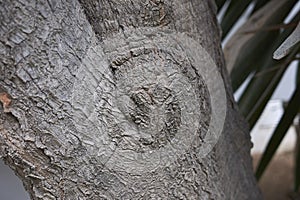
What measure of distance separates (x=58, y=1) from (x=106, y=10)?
0.19 feet

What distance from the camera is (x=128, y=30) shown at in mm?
486

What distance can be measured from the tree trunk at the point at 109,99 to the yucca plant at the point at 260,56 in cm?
39

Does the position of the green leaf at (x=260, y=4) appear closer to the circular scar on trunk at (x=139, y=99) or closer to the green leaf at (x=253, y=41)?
the green leaf at (x=253, y=41)

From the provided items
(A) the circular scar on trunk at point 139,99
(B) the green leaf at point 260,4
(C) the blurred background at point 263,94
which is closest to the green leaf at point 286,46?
(A) the circular scar on trunk at point 139,99

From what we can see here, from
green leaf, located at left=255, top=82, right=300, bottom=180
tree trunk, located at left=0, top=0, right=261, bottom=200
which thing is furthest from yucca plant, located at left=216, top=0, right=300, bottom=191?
tree trunk, located at left=0, top=0, right=261, bottom=200

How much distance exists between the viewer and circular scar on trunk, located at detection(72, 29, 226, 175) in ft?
1.54

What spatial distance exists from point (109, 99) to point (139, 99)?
3cm

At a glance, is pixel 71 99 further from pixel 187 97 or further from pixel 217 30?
pixel 217 30

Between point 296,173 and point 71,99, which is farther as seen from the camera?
point 296,173

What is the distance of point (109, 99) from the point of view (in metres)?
0.48

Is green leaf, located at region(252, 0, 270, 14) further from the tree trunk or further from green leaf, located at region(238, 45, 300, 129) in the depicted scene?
the tree trunk

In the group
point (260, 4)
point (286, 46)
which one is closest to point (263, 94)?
point (260, 4)

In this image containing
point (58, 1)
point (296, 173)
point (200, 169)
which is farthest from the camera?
point (296, 173)

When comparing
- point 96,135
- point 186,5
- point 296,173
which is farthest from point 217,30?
point 296,173
